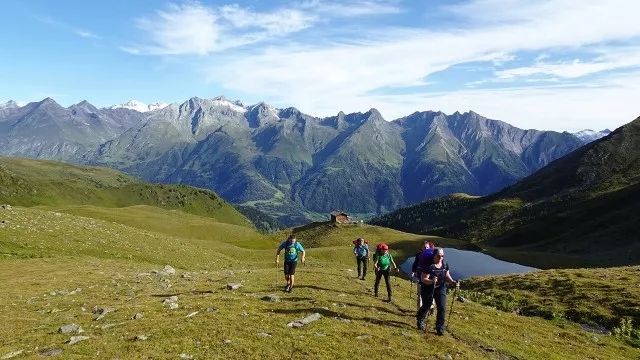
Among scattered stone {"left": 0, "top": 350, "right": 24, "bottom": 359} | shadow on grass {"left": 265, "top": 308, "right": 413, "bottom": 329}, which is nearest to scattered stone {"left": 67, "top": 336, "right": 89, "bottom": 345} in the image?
scattered stone {"left": 0, "top": 350, "right": 24, "bottom": 359}

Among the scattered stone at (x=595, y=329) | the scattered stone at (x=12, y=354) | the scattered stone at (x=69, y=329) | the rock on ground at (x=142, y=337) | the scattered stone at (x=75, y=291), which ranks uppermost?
the rock on ground at (x=142, y=337)

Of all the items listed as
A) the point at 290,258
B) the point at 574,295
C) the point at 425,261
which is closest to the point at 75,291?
the point at 290,258

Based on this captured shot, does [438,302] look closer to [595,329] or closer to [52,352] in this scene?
[52,352]

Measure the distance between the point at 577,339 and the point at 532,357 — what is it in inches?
296

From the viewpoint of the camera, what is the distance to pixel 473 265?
10962 centimetres

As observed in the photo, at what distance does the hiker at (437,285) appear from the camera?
69.0ft

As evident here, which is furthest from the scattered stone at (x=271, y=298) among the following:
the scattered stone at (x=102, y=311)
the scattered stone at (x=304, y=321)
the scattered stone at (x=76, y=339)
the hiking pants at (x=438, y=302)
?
the scattered stone at (x=76, y=339)

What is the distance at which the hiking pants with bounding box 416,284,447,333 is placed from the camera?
68.8 feet

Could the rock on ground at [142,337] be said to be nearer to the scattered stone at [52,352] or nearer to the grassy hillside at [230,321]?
the grassy hillside at [230,321]

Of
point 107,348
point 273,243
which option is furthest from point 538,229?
point 107,348

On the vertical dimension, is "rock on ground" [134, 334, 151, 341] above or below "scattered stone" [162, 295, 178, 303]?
above

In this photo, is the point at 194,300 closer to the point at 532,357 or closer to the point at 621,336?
the point at 532,357

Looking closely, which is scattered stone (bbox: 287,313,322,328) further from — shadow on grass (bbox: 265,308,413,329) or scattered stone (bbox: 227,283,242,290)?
scattered stone (bbox: 227,283,242,290)

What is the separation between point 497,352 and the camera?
65.8 feet
